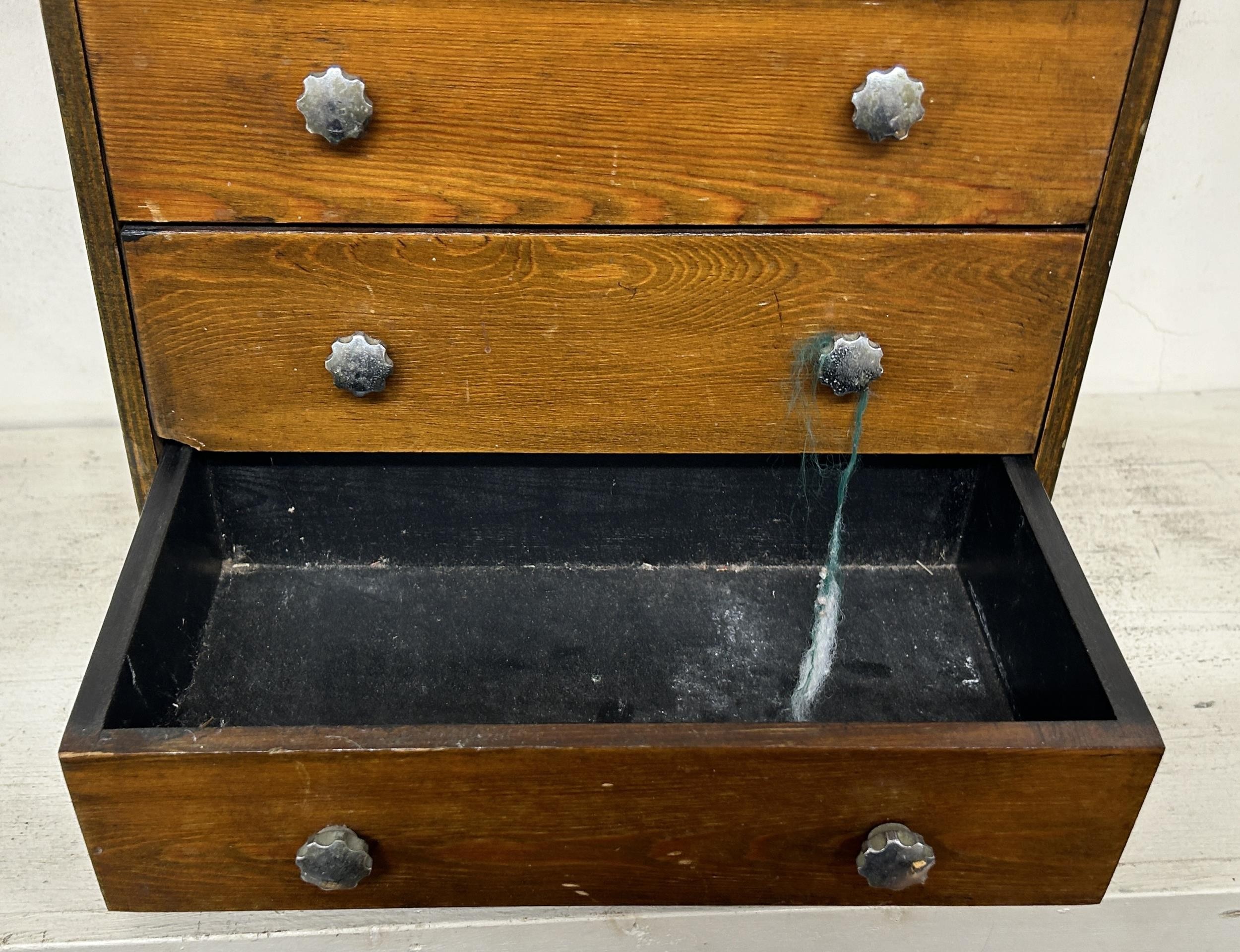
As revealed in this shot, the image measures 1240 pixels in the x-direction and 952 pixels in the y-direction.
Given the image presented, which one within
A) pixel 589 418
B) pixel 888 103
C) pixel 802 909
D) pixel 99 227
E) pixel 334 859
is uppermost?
pixel 888 103

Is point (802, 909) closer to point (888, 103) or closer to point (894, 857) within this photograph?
point (894, 857)

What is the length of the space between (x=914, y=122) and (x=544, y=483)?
0.44 meters

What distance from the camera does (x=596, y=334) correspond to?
906mm

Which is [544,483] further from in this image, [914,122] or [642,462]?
[914,122]

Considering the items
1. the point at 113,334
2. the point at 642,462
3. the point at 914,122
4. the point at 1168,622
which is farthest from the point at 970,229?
the point at 113,334

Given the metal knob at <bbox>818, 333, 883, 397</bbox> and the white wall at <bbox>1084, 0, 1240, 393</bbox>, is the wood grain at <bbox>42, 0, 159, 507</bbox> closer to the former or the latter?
the metal knob at <bbox>818, 333, 883, 397</bbox>

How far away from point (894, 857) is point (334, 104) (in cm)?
59

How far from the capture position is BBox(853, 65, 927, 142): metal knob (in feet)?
2.57

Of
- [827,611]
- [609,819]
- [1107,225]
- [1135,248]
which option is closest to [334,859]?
[609,819]

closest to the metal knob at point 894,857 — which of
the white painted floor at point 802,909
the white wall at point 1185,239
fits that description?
the white painted floor at point 802,909

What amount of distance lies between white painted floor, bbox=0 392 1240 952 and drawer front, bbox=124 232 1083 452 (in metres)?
0.31

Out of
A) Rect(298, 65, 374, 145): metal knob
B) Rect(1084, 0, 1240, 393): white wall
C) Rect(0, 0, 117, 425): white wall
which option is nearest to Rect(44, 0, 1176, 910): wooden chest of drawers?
Rect(298, 65, 374, 145): metal knob

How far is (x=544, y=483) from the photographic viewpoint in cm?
107

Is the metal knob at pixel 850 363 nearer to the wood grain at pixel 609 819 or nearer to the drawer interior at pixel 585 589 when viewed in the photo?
the drawer interior at pixel 585 589
